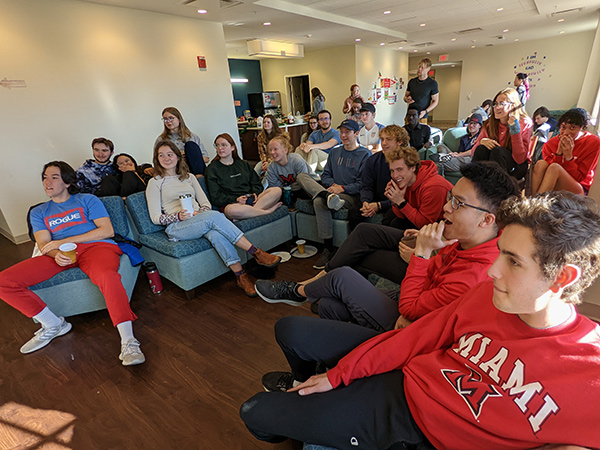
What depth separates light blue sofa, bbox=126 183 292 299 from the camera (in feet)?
8.35

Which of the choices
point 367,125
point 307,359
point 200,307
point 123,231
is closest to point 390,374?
point 307,359

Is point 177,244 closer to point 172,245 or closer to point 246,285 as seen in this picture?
point 172,245

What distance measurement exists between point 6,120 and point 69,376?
133 inches

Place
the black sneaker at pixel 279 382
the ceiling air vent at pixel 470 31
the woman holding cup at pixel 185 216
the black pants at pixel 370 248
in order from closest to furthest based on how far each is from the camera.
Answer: the black sneaker at pixel 279 382 → the black pants at pixel 370 248 → the woman holding cup at pixel 185 216 → the ceiling air vent at pixel 470 31

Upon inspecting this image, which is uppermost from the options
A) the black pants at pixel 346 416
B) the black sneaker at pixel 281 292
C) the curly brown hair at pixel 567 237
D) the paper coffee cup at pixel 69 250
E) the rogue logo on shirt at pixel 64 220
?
the curly brown hair at pixel 567 237

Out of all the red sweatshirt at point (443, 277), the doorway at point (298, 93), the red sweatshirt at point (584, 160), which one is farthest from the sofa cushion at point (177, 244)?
the doorway at point (298, 93)

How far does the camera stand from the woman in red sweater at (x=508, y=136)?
3.00 meters

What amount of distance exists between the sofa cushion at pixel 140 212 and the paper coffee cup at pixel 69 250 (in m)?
0.62

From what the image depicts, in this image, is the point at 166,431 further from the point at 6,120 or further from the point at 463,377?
the point at 6,120

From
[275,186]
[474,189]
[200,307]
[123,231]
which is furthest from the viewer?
[275,186]

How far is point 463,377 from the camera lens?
90 centimetres

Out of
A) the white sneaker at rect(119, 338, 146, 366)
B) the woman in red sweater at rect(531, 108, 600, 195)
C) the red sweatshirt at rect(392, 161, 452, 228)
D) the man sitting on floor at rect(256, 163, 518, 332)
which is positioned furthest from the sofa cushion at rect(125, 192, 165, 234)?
the woman in red sweater at rect(531, 108, 600, 195)

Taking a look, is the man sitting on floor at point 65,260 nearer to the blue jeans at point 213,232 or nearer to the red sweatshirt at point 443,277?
the blue jeans at point 213,232

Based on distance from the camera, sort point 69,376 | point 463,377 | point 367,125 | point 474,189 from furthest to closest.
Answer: point 367,125 → point 69,376 → point 474,189 → point 463,377
